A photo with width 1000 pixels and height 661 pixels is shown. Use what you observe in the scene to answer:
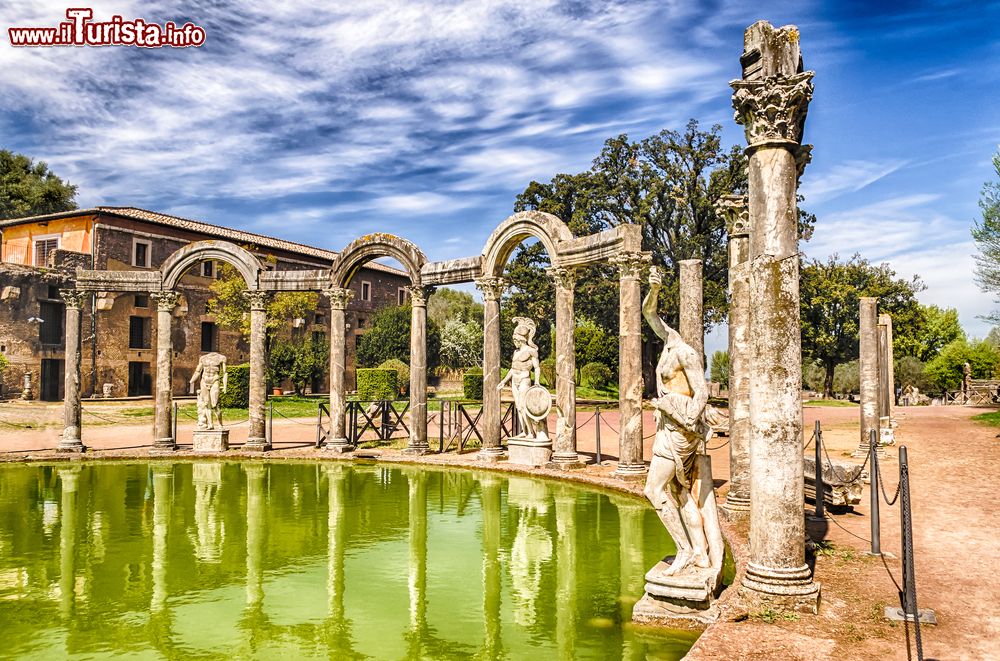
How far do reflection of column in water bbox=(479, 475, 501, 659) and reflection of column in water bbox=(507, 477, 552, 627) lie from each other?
7.3 inches

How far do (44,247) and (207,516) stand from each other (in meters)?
35.1

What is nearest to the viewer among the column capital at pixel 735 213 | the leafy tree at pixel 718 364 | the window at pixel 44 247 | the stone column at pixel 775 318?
the stone column at pixel 775 318

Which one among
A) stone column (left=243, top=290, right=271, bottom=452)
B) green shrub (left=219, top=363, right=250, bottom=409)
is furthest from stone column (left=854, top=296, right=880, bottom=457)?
green shrub (left=219, top=363, right=250, bottom=409)

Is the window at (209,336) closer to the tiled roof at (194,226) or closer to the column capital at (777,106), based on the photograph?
the tiled roof at (194,226)

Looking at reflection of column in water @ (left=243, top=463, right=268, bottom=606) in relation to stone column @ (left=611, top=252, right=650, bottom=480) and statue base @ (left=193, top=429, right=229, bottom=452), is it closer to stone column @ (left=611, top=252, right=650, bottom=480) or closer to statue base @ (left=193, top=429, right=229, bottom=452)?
statue base @ (left=193, top=429, right=229, bottom=452)

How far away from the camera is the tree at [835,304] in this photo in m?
41.0

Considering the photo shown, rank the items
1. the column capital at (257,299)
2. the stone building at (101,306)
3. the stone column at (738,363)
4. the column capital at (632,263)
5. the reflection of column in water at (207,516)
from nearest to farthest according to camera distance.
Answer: the reflection of column in water at (207,516), the stone column at (738,363), the column capital at (632,263), the column capital at (257,299), the stone building at (101,306)

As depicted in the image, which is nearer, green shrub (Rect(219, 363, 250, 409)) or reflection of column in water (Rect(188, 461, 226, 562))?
reflection of column in water (Rect(188, 461, 226, 562))

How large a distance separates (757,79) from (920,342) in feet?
174

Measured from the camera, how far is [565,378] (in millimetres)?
14000

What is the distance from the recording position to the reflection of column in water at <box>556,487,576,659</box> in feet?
18.1

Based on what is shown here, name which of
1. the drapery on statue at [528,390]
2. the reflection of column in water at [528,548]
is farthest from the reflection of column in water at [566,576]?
A: the drapery on statue at [528,390]

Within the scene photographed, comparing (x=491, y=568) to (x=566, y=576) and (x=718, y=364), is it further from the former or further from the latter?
(x=718, y=364)

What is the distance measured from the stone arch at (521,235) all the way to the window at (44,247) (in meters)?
32.2
